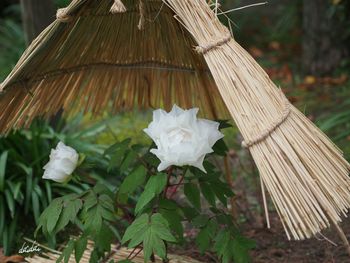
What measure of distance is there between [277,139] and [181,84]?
90 cm

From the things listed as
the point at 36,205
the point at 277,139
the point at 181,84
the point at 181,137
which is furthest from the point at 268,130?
the point at 36,205

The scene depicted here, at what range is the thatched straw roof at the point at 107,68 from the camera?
2.21 metres

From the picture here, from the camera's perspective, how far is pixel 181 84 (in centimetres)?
255

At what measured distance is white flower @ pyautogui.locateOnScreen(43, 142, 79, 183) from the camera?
211cm

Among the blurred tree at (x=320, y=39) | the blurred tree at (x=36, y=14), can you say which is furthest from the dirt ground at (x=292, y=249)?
A: the blurred tree at (x=320, y=39)

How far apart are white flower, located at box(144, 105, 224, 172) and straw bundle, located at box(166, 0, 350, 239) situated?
6.9 inches

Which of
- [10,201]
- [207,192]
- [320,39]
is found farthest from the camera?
[320,39]

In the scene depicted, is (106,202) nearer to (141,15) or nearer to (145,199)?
(145,199)

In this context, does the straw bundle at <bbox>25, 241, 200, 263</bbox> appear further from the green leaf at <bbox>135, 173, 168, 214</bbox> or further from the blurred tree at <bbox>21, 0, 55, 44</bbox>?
the blurred tree at <bbox>21, 0, 55, 44</bbox>

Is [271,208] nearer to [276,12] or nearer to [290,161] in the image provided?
[290,161]

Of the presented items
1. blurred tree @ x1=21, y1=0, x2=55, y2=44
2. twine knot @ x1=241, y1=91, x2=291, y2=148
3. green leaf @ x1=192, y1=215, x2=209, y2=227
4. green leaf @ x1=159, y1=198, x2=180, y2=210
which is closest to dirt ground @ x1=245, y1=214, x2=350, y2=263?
green leaf @ x1=192, y1=215, x2=209, y2=227

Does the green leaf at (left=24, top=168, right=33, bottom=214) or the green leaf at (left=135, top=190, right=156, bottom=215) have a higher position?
the green leaf at (left=135, top=190, right=156, bottom=215)

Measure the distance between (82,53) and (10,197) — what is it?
98 centimetres

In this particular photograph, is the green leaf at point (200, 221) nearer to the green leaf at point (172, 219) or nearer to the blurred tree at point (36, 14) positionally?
the green leaf at point (172, 219)
